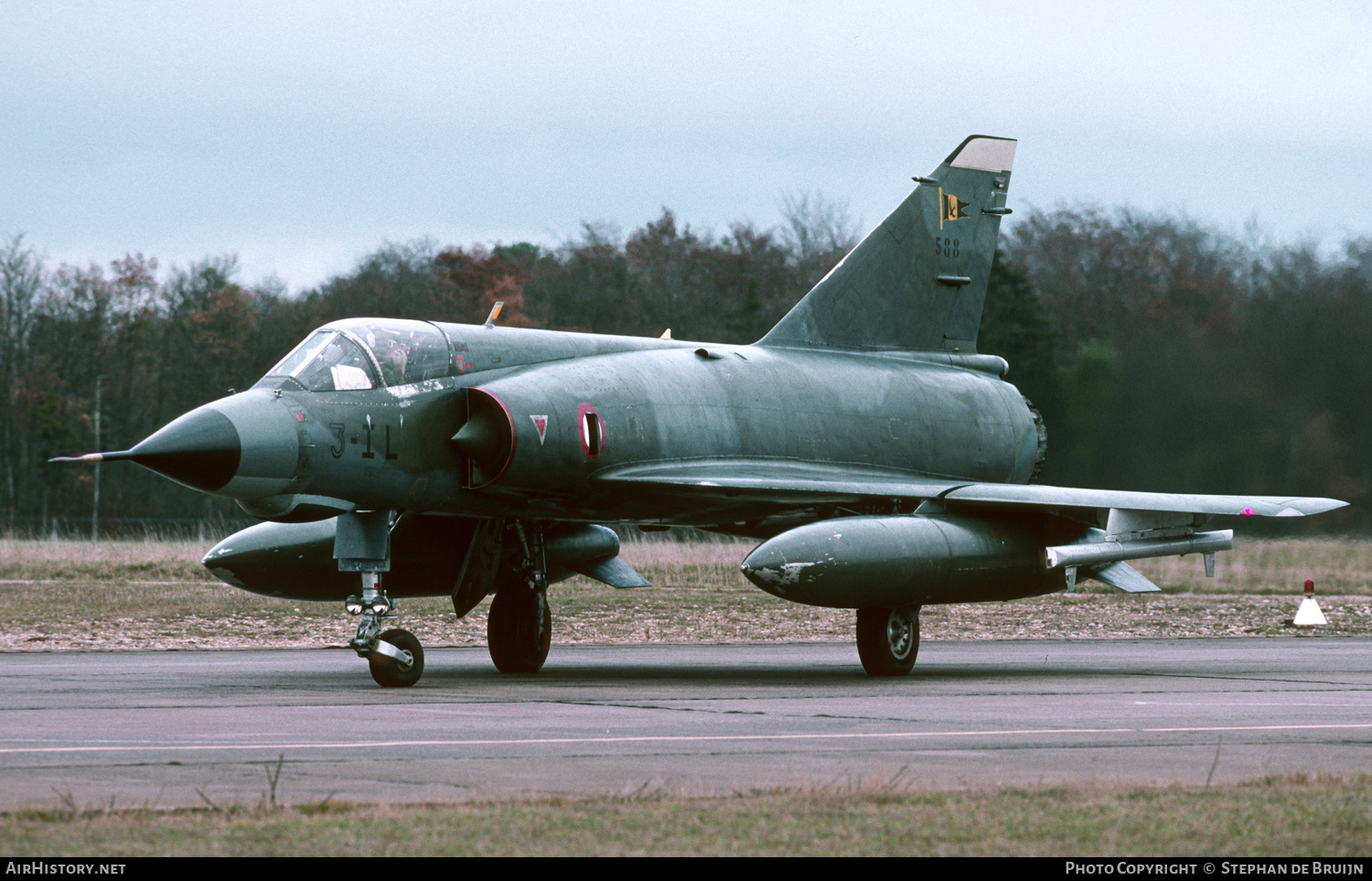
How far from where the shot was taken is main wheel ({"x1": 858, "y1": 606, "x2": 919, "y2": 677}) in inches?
607

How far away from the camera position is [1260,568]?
29766 millimetres

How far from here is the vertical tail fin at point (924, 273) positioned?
18156 millimetres

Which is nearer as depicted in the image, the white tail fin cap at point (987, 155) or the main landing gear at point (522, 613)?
the main landing gear at point (522, 613)

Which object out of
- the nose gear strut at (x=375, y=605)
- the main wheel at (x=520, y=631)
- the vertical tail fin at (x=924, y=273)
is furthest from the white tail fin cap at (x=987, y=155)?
the nose gear strut at (x=375, y=605)

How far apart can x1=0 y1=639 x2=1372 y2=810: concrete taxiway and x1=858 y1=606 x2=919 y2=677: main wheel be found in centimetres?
23

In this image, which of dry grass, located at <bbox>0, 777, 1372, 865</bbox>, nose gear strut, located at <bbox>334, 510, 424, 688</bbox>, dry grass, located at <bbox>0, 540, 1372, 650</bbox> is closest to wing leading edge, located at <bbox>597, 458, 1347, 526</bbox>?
nose gear strut, located at <bbox>334, 510, 424, 688</bbox>

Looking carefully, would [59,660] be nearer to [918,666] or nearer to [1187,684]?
[918,666]

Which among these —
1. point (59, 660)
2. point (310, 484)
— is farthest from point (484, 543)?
point (59, 660)

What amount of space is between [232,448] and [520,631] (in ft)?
13.2

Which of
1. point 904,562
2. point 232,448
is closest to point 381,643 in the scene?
point 232,448

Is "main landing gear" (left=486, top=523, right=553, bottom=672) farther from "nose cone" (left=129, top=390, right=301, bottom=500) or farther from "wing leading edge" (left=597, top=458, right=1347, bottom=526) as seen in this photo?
"nose cone" (left=129, top=390, right=301, bottom=500)

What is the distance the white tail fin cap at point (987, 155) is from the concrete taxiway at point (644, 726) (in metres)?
5.63

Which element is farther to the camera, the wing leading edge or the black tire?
the wing leading edge

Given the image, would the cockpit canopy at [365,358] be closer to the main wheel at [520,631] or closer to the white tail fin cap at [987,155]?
the main wheel at [520,631]
